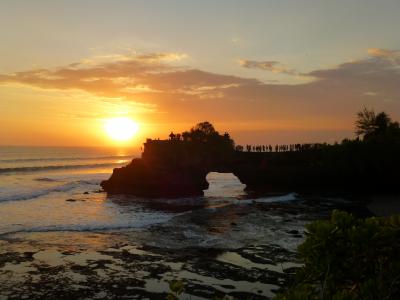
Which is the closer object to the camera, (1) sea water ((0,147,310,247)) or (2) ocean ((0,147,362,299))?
(2) ocean ((0,147,362,299))

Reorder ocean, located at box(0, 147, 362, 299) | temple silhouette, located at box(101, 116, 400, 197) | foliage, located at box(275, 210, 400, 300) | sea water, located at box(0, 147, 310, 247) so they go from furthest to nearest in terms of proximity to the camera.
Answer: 1. temple silhouette, located at box(101, 116, 400, 197)
2. sea water, located at box(0, 147, 310, 247)
3. ocean, located at box(0, 147, 362, 299)
4. foliage, located at box(275, 210, 400, 300)

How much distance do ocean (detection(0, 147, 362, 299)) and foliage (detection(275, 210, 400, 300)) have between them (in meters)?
5.91

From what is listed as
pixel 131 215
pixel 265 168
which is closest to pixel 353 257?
pixel 131 215

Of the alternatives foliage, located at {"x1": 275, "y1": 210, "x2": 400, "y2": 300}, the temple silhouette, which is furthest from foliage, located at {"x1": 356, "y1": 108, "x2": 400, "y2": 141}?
foliage, located at {"x1": 275, "y1": 210, "x2": 400, "y2": 300}

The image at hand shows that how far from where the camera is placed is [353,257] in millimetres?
6004

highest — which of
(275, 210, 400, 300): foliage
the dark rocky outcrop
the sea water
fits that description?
(275, 210, 400, 300): foliage

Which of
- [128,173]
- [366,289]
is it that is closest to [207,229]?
[366,289]

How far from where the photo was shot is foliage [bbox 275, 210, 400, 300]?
19.2 feet

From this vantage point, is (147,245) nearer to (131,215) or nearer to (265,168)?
(131,215)

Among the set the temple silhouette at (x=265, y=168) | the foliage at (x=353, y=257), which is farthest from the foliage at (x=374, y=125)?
the foliage at (x=353, y=257)

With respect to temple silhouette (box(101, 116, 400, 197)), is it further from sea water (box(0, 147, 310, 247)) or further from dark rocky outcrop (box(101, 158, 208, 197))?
sea water (box(0, 147, 310, 247))

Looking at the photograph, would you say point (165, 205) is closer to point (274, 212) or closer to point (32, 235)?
point (274, 212)

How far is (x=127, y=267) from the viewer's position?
21609 mm

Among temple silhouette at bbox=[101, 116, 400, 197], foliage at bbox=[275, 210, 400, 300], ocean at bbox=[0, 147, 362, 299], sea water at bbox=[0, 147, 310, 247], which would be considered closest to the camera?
foliage at bbox=[275, 210, 400, 300]
